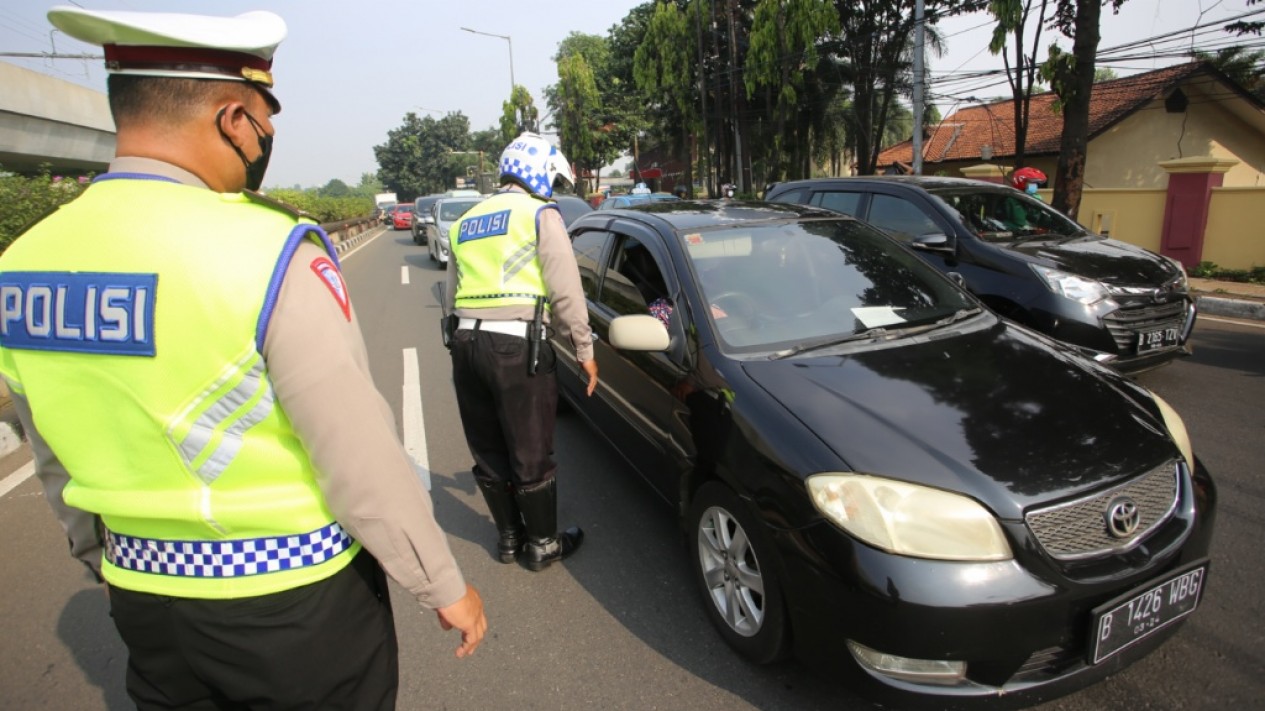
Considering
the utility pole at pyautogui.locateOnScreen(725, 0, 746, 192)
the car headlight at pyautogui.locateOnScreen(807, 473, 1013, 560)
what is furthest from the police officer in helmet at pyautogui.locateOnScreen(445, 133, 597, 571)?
the utility pole at pyautogui.locateOnScreen(725, 0, 746, 192)

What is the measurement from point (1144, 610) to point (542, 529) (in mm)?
2236

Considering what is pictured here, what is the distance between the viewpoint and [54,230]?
1121mm

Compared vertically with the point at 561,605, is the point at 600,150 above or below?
above

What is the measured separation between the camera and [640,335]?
9.18ft

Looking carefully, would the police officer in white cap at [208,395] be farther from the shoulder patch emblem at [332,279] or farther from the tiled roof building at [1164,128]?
the tiled roof building at [1164,128]

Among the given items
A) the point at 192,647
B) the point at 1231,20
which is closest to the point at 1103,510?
the point at 192,647

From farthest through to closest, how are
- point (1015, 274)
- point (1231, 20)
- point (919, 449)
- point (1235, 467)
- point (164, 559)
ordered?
point (1231, 20) → point (1015, 274) → point (1235, 467) → point (919, 449) → point (164, 559)

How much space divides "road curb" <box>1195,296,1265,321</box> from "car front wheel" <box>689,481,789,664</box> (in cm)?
811

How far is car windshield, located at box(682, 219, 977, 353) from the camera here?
293cm

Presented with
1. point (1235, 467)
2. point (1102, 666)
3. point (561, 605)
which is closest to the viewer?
point (1102, 666)

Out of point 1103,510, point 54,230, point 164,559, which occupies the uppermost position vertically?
point 54,230

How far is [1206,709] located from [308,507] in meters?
2.71

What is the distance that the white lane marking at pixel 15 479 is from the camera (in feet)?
14.2

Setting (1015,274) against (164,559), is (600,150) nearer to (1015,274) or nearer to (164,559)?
(1015,274)
